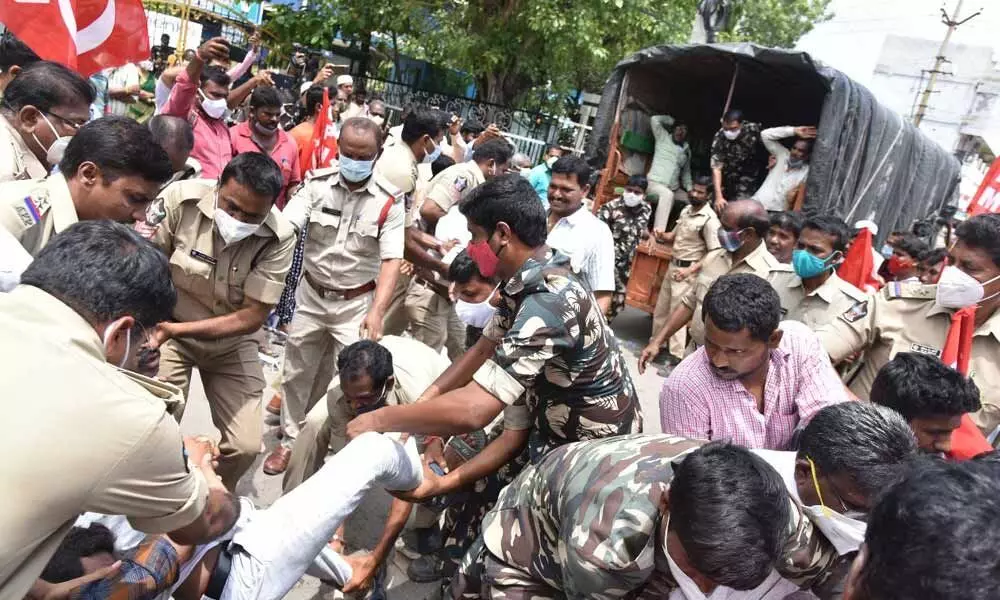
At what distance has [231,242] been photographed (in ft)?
8.86

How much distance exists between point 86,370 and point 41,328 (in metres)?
0.12

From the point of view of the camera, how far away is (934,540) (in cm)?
91

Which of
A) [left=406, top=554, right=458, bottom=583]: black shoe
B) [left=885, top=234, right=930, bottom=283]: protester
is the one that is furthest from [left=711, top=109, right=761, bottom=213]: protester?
[left=406, top=554, right=458, bottom=583]: black shoe

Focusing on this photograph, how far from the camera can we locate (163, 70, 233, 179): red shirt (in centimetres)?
387

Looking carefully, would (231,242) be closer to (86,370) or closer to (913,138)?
(86,370)

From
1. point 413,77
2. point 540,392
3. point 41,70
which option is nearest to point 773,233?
point 540,392

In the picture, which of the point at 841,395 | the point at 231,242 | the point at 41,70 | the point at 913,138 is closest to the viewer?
the point at 841,395

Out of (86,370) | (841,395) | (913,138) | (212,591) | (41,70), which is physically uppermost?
(913,138)

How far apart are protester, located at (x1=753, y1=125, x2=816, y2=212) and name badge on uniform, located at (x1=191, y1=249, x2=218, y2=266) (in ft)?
17.4

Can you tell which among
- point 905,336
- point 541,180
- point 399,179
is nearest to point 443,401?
point 905,336

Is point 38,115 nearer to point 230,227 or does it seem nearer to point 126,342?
point 230,227

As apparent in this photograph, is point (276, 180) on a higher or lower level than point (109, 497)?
higher

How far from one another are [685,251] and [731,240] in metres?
1.24

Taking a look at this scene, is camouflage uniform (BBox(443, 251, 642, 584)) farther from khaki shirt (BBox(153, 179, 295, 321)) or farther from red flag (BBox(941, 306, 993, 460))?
red flag (BBox(941, 306, 993, 460))
